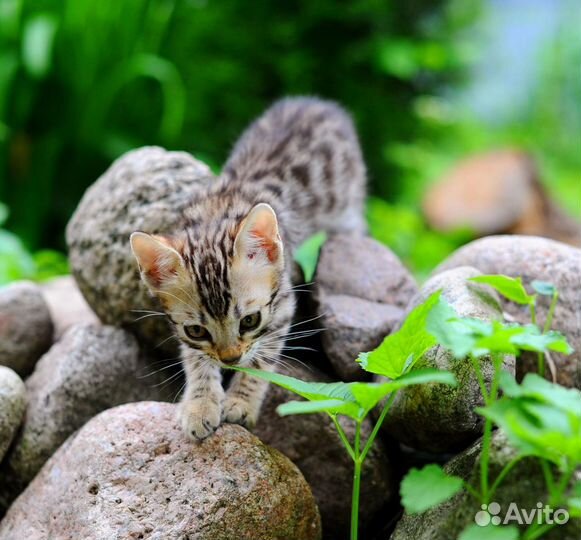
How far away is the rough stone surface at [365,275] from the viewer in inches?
135

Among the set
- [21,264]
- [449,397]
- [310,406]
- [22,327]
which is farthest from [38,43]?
[310,406]

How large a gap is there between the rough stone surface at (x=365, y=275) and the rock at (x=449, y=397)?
2.14 ft

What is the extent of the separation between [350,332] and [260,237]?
2.03ft

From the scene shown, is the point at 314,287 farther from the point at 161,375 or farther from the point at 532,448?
the point at 532,448

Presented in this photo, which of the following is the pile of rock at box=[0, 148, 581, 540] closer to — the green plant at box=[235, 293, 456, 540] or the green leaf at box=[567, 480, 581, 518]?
the green leaf at box=[567, 480, 581, 518]

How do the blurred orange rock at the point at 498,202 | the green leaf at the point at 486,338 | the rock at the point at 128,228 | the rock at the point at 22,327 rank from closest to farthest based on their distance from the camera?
the green leaf at the point at 486,338 → the rock at the point at 128,228 → the rock at the point at 22,327 → the blurred orange rock at the point at 498,202

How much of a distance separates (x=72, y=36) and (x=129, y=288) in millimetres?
3418

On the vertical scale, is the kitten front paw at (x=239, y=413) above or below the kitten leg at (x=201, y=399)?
below

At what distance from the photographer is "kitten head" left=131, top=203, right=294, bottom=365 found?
2.57 meters

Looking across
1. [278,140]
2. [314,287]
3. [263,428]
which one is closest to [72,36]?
[278,140]

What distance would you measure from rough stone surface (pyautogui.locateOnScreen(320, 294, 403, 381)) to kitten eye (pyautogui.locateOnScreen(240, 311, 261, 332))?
500 mm

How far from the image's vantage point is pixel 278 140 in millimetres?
3922

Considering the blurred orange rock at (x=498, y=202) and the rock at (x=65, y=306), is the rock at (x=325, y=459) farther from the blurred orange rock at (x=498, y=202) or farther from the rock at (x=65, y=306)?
the blurred orange rock at (x=498, y=202)

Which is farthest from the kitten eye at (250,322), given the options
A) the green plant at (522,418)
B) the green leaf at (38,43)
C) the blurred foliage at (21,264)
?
the green leaf at (38,43)
